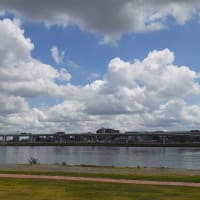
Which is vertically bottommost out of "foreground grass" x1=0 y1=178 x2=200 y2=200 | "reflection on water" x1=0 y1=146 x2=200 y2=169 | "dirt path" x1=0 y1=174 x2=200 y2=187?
"reflection on water" x1=0 y1=146 x2=200 y2=169

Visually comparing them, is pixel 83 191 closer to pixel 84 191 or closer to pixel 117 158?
pixel 84 191

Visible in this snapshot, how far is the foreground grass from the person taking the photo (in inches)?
672

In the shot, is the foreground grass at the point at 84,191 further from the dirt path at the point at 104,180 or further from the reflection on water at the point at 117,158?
the reflection on water at the point at 117,158

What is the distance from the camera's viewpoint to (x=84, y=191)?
1880 centimetres

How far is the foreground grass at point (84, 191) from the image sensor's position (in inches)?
672

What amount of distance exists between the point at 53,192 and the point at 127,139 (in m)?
183

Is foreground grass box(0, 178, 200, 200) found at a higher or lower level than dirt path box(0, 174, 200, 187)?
lower

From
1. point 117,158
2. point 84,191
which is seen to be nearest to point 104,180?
point 84,191

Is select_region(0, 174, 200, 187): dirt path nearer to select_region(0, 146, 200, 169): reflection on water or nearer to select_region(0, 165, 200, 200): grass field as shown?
select_region(0, 165, 200, 200): grass field

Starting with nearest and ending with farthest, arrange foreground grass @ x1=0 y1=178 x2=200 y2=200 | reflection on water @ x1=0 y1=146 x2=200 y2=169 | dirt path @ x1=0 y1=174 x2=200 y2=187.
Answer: foreground grass @ x1=0 y1=178 x2=200 y2=200
dirt path @ x1=0 y1=174 x2=200 y2=187
reflection on water @ x1=0 y1=146 x2=200 y2=169

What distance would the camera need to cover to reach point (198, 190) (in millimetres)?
19625

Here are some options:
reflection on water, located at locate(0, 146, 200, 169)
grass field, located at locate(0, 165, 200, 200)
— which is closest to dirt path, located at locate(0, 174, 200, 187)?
grass field, located at locate(0, 165, 200, 200)

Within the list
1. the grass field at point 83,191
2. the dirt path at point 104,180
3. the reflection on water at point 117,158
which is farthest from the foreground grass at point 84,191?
the reflection on water at point 117,158

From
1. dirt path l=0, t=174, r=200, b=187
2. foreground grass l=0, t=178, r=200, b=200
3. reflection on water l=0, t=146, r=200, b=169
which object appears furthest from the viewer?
reflection on water l=0, t=146, r=200, b=169
